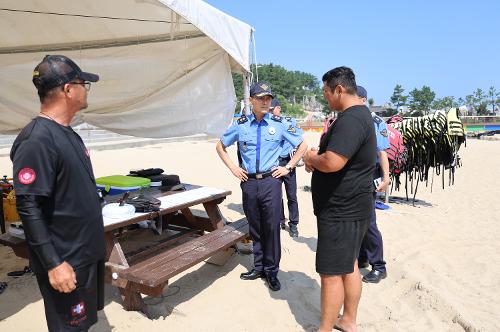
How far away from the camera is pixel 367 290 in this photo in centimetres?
369

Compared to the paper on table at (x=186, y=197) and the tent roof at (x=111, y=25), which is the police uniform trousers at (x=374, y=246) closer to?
the paper on table at (x=186, y=197)

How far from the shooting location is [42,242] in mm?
1705

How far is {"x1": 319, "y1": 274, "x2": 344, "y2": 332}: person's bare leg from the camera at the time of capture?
265 cm

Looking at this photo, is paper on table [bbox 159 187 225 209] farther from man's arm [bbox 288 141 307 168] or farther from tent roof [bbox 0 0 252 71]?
tent roof [bbox 0 0 252 71]

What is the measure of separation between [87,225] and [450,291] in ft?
11.4

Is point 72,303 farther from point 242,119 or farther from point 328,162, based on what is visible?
point 242,119

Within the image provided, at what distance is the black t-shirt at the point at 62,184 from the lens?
1675mm

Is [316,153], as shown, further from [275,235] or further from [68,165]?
[68,165]

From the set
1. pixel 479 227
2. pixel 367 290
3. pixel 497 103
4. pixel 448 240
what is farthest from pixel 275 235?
pixel 497 103

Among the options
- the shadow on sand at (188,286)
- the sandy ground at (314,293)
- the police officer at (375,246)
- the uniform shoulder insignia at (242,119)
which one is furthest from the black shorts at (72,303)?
the police officer at (375,246)

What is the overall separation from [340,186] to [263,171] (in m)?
1.12

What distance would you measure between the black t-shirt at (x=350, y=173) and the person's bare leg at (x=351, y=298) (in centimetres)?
44

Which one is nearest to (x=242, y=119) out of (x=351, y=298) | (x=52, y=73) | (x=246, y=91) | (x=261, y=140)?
(x=261, y=140)

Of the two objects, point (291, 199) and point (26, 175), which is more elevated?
point (26, 175)
